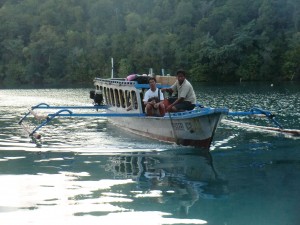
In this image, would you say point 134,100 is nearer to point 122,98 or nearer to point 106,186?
point 122,98

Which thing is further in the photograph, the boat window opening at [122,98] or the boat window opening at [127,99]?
→ the boat window opening at [122,98]

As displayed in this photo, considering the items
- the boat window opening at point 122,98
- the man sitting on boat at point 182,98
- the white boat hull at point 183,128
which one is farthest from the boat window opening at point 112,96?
the man sitting on boat at point 182,98

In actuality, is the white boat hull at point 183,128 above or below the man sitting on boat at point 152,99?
below

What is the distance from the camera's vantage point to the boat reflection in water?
42.4ft

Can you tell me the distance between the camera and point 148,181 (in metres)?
14.6

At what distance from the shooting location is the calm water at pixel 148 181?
37.3 feet

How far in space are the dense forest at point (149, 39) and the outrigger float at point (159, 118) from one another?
6783 cm

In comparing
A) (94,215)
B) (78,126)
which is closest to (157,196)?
(94,215)

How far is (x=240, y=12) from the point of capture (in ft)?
337

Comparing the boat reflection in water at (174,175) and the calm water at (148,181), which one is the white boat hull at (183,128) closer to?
the calm water at (148,181)

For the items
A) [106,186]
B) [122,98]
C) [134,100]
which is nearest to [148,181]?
[106,186]

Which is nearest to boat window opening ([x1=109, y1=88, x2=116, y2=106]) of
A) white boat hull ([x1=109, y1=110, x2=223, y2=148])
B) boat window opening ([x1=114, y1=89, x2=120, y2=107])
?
boat window opening ([x1=114, y1=89, x2=120, y2=107])

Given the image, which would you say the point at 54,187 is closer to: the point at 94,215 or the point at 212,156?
the point at 94,215

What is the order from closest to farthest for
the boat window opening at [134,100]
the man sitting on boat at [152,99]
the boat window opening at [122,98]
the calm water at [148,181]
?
the calm water at [148,181] < the man sitting on boat at [152,99] < the boat window opening at [134,100] < the boat window opening at [122,98]
